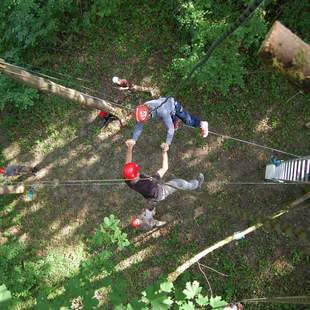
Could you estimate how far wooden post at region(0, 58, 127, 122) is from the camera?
5.26m

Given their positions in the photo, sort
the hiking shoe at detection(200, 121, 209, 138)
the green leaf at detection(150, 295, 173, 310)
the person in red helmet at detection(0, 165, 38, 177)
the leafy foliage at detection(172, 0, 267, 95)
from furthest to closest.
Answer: the person in red helmet at detection(0, 165, 38, 177), the hiking shoe at detection(200, 121, 209, 138), the leafy foliage at detection(172, 0, 267, 95), the green leaf at detection(150, 295, 173, 310)

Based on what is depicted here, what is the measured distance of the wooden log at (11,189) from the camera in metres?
7.82

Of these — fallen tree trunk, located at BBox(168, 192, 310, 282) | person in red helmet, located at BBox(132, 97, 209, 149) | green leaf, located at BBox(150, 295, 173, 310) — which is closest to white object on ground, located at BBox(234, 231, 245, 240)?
fallen tree trunk, located at BBox(168, 192, 310, 282)

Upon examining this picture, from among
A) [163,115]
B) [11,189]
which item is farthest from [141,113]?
[11,189]

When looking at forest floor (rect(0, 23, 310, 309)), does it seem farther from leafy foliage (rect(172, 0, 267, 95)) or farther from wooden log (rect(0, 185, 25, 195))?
leafy foliage (rect(172, 0, 267, 95))

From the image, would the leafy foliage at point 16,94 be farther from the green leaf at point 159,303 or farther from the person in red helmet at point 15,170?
the green leaf at point 159,303

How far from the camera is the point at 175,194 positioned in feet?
24.5

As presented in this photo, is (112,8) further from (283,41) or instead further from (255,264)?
(283,41)

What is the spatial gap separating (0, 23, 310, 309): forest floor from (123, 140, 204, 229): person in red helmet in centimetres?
41

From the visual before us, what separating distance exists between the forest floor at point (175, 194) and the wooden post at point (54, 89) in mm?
600

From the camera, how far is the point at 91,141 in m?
8.09

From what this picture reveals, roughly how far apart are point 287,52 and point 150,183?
13.2 feet

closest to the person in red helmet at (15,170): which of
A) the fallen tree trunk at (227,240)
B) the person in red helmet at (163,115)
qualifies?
the person in red helmet at (163,115)

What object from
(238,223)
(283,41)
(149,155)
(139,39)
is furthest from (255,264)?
(283,41)
